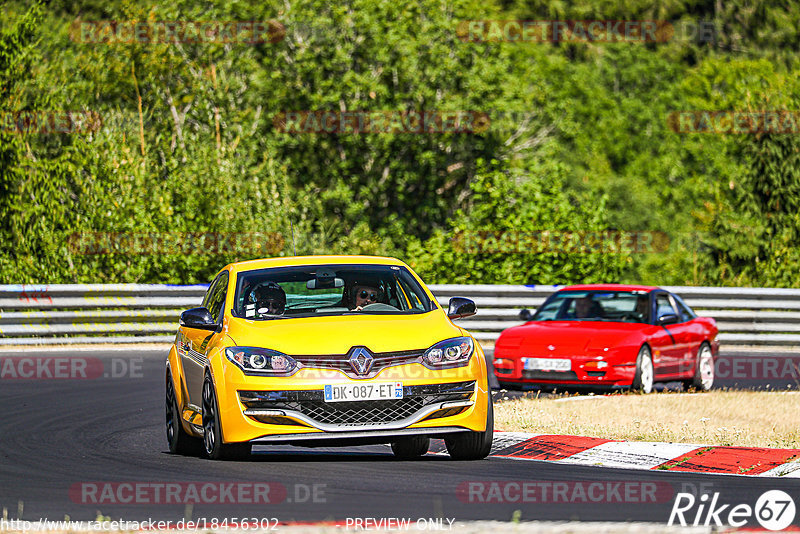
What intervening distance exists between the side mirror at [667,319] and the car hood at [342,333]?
715cm

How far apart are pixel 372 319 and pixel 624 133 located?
55511 mm

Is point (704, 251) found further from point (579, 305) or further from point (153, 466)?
point (153, 466)

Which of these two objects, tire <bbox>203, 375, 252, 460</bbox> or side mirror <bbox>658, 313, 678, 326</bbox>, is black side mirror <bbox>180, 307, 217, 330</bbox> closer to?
tire <bbox>203, 375, 252, 460</bbox>

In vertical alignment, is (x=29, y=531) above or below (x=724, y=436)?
above

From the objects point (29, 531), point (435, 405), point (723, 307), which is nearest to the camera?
point (29, 531)

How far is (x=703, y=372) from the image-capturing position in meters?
17.6

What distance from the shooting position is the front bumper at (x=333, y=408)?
946cm

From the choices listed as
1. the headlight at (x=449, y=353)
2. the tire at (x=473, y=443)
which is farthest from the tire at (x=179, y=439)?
the headlight at (x=449, y=353)

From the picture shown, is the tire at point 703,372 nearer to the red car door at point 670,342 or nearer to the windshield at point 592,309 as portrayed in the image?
the red car door at point 670,342

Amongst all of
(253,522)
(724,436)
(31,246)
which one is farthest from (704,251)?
(253,522)

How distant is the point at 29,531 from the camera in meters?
7.12

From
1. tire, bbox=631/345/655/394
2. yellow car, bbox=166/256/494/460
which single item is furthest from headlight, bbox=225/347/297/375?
tire, bbox=631/345/655/394

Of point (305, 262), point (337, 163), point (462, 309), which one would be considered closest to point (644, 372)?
point (462, 309)

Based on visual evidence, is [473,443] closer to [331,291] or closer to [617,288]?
[331,291]
